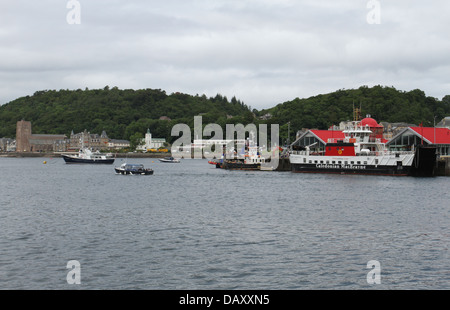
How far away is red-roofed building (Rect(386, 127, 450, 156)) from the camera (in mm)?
90625

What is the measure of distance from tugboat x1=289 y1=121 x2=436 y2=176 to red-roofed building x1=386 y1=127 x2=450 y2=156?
743 centimetres

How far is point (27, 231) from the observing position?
1287 inches

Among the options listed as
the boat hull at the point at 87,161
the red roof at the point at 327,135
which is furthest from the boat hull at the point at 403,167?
the boat hull at the point at 87,161

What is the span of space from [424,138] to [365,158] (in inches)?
525

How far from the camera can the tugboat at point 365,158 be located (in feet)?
274

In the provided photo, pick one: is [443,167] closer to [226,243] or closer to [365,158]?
[365,158]

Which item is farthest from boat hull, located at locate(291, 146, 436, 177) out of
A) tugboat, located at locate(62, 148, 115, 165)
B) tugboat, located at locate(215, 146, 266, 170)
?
tugboat, located at locate(62, 148, 115, 165)

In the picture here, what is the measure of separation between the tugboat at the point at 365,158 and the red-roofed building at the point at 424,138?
743cm

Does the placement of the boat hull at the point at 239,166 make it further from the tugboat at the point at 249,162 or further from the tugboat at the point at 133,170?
the tugboat at the point at 133,170

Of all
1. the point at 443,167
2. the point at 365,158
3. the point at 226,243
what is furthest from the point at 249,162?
the point at 226,243

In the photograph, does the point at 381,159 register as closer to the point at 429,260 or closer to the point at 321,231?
the point at 321,231

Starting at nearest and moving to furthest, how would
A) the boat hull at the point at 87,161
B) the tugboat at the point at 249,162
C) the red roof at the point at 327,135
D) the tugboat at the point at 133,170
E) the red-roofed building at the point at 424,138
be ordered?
the red-roofed building at the point at 424,138 → the tugboat at the point at 133,170 → the red roof at the point at 327,135 → the tugboat at the point at 249,162 → the boat hull at the point at 87,161
